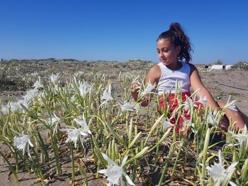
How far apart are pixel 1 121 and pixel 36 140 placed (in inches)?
17.9

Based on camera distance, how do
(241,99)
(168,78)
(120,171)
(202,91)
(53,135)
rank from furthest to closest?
(241,99) → (168,78) → (202,91) → (53,135) → (120,171)

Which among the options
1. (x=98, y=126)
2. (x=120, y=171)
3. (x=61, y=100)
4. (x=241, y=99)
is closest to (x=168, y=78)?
(x=61, y=100)

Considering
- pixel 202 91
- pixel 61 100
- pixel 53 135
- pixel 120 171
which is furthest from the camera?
pixel 202 91

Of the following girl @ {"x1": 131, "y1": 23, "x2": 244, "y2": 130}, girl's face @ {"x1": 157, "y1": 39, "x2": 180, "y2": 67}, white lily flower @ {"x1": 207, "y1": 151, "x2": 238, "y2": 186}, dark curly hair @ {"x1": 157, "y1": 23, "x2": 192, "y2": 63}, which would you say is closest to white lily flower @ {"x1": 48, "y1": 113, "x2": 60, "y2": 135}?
white lily flower @ {"x1": 207, "y1": 151, "x2": 238, "y2": 186}

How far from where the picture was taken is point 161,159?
89.2 inches

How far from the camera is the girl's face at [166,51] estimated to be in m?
3.75

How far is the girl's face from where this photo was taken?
375cm

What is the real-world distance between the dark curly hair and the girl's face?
52 mm

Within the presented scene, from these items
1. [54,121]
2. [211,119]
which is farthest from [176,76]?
[54,121]

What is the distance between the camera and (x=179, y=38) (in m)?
3.91

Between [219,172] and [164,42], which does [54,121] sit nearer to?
[219,172]

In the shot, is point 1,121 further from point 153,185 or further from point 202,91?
point 202,91

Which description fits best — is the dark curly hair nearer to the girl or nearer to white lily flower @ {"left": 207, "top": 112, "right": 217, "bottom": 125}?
the girl

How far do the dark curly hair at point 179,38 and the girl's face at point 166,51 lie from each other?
0.05 metres
